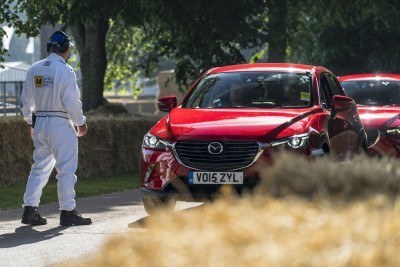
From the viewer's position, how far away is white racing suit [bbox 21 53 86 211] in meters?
11.5

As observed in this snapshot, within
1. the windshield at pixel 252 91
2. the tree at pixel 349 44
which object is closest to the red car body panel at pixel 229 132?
the windshield at pixel 252 91

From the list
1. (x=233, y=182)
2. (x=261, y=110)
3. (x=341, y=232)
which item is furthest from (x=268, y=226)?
(x=261, y=110)

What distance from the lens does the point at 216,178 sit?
1137cm

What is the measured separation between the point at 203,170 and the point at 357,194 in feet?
12.5

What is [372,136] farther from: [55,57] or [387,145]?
[55,57]

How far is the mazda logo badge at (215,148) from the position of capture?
11430 mm

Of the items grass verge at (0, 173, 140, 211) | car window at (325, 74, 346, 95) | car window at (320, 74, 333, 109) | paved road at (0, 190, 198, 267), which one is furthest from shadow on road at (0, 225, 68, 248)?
car window at (325, 74, 346, 95)

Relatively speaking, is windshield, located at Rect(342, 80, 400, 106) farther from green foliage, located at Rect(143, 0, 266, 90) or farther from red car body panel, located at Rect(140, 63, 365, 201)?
green foliage, located at Rect(143, 0, 266, 90)

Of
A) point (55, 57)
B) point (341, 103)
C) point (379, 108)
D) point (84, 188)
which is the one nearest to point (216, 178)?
point (55, 57)

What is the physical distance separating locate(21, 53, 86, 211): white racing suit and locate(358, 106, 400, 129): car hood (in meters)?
5.98

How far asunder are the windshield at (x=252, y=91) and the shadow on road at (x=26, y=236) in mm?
2427

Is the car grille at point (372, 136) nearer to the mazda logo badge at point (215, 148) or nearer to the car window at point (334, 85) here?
the car window at point (334, 85)

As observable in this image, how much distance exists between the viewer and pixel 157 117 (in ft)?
79.5

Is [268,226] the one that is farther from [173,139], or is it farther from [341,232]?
[173,139]
